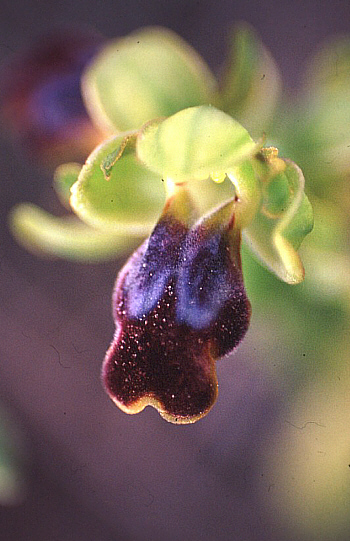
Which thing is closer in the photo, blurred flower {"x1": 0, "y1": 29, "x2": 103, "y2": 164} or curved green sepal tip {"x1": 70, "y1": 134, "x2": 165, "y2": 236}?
curved green sepal tip {"x1": 70, "y1": 134, "x2": 165, "y2": 236}

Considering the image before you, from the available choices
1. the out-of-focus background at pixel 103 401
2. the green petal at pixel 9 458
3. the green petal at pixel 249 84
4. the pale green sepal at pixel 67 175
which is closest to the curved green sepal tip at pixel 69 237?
the pale green sepal at pixel 67 175

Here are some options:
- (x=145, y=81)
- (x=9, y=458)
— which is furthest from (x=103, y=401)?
(x=145, y=81)

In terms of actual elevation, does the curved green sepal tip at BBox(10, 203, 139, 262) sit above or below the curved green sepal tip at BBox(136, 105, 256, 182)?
below

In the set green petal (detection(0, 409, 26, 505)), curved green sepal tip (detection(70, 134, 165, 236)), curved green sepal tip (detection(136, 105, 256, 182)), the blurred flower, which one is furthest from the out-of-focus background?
curved green sepal tip (detection(136, 105, 256, 182))

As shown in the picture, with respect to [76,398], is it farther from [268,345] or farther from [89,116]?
[89,116]

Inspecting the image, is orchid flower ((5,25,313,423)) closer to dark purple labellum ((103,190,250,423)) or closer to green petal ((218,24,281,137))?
dark purple labellum ((103,190,250,423))

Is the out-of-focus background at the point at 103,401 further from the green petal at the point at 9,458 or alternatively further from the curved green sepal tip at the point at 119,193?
the curved green sepal tip at the point at 119,193
